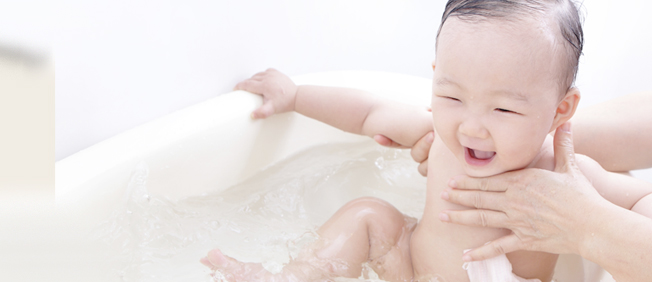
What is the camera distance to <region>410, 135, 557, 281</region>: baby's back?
3.30 feet

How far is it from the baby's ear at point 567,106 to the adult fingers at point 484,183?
0.40 feet

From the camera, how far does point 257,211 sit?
49.4 inches

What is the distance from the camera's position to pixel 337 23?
6.07 feet

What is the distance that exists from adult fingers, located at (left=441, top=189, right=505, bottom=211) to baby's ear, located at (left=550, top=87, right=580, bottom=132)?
152mm

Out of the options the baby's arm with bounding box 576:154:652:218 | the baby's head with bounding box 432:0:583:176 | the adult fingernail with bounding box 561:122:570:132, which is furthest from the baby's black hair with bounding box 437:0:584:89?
the baby's arm with bounding box 576:154:652:218

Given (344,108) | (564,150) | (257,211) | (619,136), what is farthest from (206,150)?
(619,136)

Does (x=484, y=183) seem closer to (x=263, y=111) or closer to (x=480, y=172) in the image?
(x=480, y=172)

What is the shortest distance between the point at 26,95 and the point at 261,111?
560 millimetres

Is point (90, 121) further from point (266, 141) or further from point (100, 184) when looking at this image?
point (266, 141)

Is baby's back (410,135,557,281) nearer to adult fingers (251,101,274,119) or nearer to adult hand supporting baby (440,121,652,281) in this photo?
adult hand supporting baby (440,121,652,281)

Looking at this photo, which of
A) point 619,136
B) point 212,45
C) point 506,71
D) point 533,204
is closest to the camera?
point 506,71

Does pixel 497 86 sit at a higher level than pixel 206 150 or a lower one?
higher

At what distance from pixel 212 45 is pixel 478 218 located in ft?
2.74

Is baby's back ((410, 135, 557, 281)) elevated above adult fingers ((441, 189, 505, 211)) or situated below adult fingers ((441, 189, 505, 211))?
below
